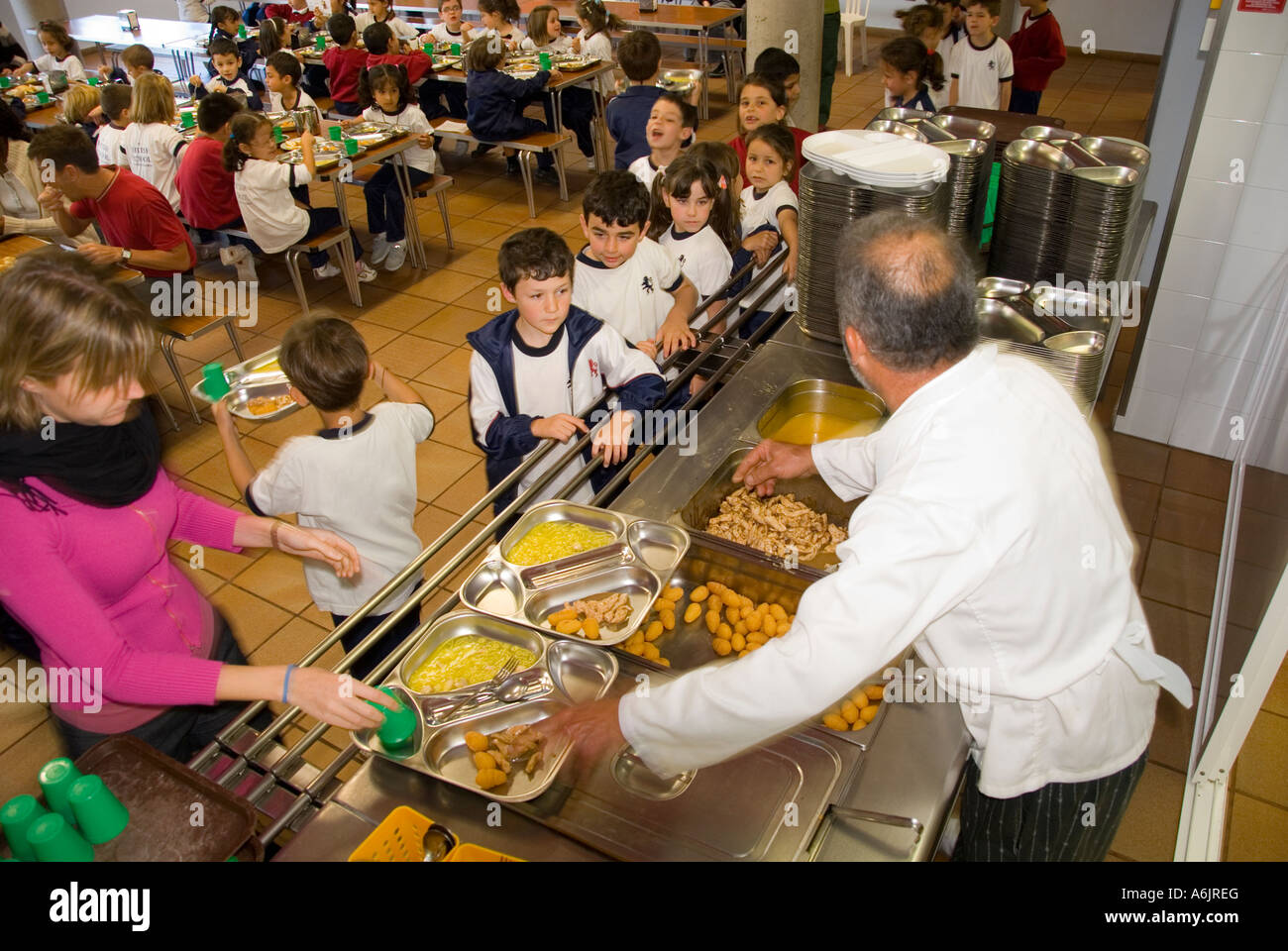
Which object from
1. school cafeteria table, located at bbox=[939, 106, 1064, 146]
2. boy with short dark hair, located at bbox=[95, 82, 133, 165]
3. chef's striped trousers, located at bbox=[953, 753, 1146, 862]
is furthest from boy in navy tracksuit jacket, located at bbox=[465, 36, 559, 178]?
chef's striped trousers, located at bbox=[953, 753, 1146, 862]

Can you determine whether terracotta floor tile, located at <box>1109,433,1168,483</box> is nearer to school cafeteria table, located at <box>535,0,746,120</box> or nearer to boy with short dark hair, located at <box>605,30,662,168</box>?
boy with short dark hair, located at <box>605,30,662,168</box>

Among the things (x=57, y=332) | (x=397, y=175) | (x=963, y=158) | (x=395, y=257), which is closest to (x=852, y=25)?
(x=397, y=175)

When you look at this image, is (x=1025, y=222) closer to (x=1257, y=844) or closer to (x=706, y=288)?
(x=706, y=288)

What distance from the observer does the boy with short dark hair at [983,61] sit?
5.85 meters

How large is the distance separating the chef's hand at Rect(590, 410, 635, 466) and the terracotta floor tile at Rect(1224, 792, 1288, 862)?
2.24 meters

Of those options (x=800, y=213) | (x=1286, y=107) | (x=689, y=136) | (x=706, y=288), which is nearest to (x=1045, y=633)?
(x=800, y=213)

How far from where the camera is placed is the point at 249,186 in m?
5.32

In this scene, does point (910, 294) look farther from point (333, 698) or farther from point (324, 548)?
point (324, 548)

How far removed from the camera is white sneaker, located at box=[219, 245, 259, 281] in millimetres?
5762

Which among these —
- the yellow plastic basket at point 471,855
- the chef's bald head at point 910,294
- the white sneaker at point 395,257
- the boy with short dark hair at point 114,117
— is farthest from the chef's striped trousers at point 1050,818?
the boy with short dark hair at point 114,117

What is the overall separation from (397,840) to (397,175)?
5.83m

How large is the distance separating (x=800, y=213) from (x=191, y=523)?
1.96 meters

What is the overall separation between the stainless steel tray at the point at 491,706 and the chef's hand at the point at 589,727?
35 millimetres

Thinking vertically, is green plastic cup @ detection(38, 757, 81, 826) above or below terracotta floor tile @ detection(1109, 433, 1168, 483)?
above
